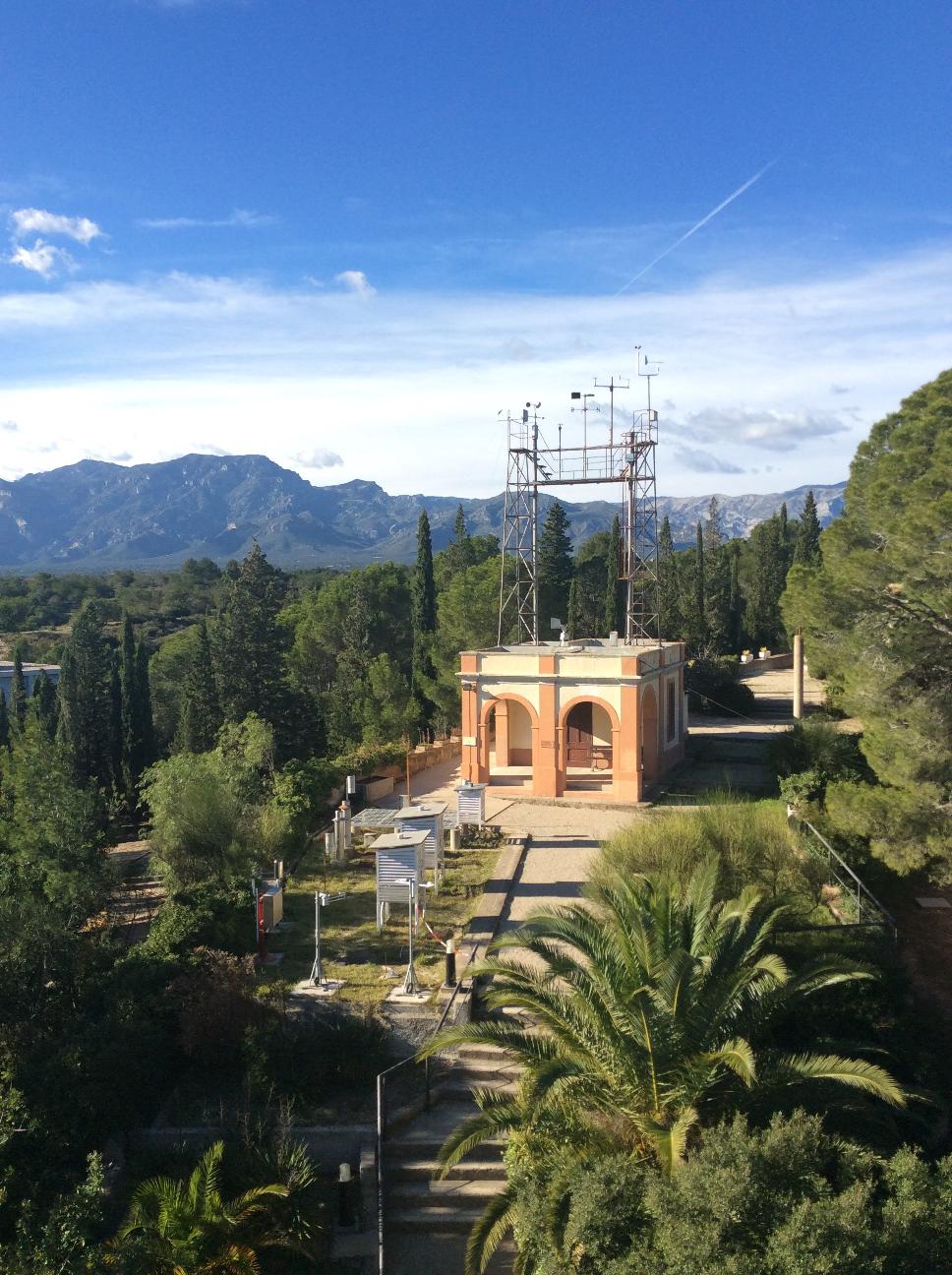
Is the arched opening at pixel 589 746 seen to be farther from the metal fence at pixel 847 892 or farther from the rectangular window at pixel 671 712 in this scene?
the metal fence at pixel 847 892

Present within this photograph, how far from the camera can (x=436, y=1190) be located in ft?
28.2

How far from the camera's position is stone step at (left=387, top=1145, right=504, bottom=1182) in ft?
28.5

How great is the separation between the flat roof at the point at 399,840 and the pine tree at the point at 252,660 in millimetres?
15929

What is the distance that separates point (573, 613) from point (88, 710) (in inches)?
692

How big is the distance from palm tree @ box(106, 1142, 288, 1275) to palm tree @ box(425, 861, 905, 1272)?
5.47ft

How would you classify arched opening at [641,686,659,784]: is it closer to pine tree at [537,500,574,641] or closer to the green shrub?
the green shrub

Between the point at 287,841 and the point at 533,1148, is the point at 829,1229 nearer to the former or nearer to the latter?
the point at 533,1148

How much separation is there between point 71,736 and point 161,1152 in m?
24.0

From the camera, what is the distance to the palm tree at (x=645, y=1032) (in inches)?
303

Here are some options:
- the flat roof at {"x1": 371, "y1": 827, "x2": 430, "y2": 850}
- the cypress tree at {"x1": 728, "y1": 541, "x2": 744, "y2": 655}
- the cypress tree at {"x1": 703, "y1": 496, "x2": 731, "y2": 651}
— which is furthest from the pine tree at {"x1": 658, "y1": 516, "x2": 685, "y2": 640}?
the flat roof at {"x1": 371, "y1": 827, "x2": 430, "y2": 850}

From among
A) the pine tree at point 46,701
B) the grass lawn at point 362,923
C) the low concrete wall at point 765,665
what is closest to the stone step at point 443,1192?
the grass lawn at point 362,923

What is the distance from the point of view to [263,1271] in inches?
304

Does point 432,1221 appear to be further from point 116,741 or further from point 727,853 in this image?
point 116,741

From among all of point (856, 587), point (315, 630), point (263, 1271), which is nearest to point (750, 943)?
point (263, 1271)
